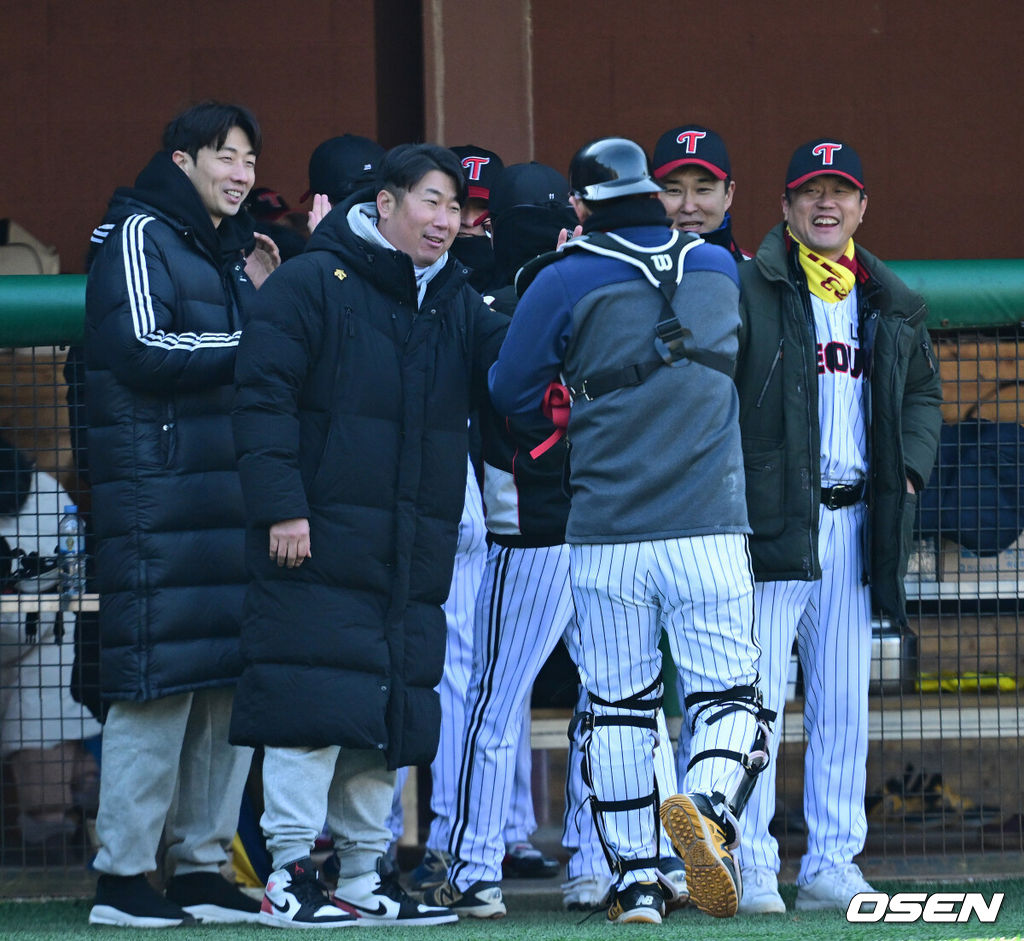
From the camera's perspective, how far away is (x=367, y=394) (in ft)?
13.6

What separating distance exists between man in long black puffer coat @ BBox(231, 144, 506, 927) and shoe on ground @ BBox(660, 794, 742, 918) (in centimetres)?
79

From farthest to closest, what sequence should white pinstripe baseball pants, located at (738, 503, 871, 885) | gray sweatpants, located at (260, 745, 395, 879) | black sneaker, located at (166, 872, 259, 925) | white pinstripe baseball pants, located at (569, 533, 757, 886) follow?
white pinstripe baseball pants, located at (738, 503, 871, 885) < black sneaker, located at (166, 872, 259, 925) < gray sweatpants, located at (260, 745, 395, 879) < white pinstripe baseball pants, located at (569, 533, 757, 886)

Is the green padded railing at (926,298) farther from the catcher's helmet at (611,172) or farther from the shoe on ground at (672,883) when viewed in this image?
the shoe on ground at (672,883)

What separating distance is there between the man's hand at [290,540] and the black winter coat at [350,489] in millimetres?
31

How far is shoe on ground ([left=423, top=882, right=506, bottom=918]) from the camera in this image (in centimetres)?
445

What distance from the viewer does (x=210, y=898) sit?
4434 millimetres

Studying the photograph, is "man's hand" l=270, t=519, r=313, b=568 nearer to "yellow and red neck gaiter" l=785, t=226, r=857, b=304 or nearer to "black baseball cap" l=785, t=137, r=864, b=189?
"yellow and red neck gaiter" l=785, t=226, r=857, b=304

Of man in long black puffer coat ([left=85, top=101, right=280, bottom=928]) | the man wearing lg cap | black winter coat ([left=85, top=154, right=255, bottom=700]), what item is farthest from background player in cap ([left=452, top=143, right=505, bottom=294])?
black winter coat ([left=85, top=154, right=255, bottom=700])

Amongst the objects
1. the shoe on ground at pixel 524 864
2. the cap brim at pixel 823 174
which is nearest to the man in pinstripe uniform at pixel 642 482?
the cap brim at pixel 823 174

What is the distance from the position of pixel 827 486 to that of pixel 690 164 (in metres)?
1.05

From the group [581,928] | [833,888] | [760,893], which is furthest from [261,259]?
[833,888]

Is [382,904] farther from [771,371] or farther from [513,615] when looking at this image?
[771,371]

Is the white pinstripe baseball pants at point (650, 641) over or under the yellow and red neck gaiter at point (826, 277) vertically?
under

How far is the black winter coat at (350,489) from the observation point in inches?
159
